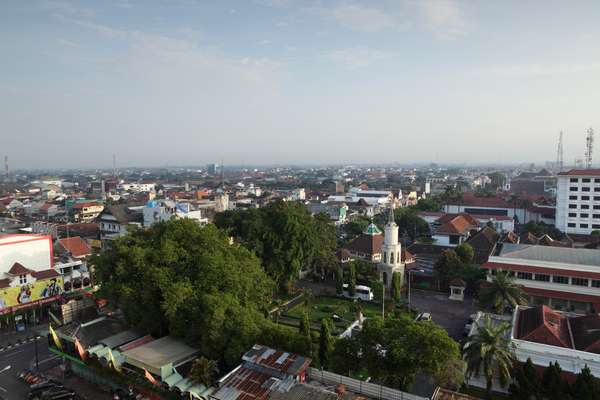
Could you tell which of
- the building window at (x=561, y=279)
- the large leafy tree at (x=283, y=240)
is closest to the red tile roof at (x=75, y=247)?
the large leafy tree at (x=283, y=240)

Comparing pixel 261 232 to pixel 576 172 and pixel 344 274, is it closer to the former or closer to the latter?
Result: pixel 344 274

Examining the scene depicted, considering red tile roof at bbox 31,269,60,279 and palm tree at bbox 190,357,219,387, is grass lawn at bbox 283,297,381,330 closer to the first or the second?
palm tree at bbox 190,357,219,387

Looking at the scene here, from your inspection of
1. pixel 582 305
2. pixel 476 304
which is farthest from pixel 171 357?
pixel 582 305

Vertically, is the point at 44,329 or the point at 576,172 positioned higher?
the point at 576,172

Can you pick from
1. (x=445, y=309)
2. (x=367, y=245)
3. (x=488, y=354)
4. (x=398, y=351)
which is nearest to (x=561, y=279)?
(x=445, y=309)

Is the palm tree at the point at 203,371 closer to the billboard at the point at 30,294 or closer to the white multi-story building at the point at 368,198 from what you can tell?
the billboard at the point at 30,294

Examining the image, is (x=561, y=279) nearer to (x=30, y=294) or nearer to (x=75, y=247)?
(x=30, y=294)
